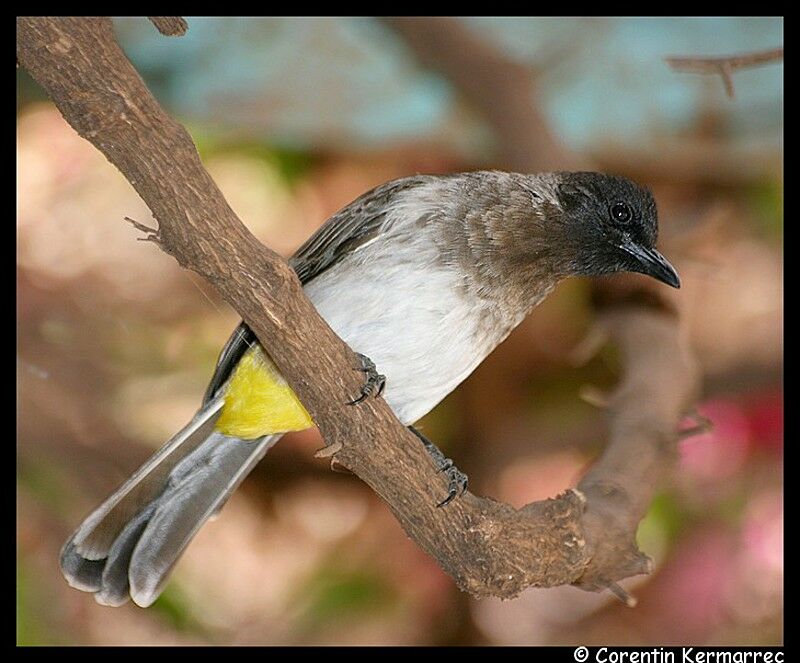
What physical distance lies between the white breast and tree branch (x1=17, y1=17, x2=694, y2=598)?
0.26m

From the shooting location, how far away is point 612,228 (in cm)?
227

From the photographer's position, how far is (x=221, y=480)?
236 cm

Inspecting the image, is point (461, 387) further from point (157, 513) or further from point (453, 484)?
point (453, 484)

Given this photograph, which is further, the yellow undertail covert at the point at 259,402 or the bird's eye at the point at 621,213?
the bird's eye at the point at 621,213

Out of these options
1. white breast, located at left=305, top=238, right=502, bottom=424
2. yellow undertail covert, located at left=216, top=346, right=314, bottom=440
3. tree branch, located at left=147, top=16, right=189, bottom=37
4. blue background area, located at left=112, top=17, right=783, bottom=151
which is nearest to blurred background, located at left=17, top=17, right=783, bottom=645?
blue background area, located at left=112, top=17, right=783, bottom=151

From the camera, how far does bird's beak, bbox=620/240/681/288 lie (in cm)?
217

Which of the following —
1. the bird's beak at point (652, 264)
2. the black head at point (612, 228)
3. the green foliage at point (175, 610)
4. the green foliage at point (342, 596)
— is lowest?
the green foliage at point (342, 596)

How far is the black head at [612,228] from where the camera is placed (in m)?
2.26

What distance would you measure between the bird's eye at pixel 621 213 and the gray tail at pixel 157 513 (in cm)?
99

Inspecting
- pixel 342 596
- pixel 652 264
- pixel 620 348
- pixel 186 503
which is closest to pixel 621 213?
pixel 652 264

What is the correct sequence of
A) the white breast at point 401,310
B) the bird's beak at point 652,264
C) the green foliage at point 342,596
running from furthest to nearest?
the green foliage at point 342,596 → the bird's beak at point 652,264 → the white breast at point 401,310

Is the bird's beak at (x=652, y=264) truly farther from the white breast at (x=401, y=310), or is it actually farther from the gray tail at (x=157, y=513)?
the gray tail at (x=157, y=513)

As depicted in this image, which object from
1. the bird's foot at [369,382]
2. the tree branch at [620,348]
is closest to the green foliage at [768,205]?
the tree branch at [620,348]

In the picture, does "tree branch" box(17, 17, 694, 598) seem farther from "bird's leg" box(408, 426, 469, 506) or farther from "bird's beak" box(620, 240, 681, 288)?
"bird's beak" box(620, 240, 681, 288)
